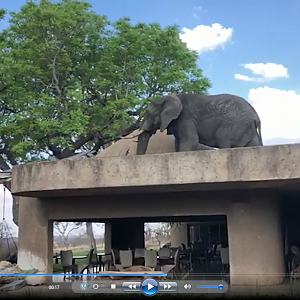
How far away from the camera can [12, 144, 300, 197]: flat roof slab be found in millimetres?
7047

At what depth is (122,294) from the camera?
6793 mm

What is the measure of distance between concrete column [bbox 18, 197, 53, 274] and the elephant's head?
8.57 feet

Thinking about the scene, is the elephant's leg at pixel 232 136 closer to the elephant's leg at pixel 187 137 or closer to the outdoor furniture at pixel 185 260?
the elephant's leg at pixel 187 137

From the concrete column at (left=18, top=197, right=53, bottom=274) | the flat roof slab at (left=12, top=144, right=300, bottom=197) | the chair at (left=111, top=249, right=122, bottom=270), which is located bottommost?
the chair at (left=111, top=249, right=122, bottom=270)

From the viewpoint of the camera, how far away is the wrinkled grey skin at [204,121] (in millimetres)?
9273

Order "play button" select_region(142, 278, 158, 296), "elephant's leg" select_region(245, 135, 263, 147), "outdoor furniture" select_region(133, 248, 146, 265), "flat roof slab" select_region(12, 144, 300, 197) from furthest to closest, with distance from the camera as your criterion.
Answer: "outdoor furniture" select_region(133, 248, 146, 265) < "elephant's leg" select_region(245, 135, 263, 147) < "flat roof slab" select_region(12, 144, 300, 197) < "play button" select_region(142, 278, 158, 296)

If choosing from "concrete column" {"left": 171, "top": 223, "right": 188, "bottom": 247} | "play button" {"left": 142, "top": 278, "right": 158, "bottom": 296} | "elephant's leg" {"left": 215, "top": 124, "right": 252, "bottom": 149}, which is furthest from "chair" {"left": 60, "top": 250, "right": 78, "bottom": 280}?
"concrete column" {"left": 171, "top": 223, "right": 188, "bottom": 247}

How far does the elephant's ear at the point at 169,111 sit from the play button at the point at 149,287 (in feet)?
12.7

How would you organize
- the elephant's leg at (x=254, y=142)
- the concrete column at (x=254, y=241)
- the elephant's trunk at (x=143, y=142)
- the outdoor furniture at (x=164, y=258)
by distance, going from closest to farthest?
the concrete column at (x=254, y=241) → the elephant's leg at (x=254, y=142) → the elephant's trunk at (x=143, y=142) → the outdoor furniture at (x=164, y=258)

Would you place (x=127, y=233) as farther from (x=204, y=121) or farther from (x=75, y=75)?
(x=204, y=121)

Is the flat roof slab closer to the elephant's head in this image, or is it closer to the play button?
the elephant's head

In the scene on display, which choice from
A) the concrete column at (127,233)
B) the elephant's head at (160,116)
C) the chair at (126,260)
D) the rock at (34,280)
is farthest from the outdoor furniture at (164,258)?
the elephant's head at (160,116)

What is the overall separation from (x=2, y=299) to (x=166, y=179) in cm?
328

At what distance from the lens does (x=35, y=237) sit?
9.73m
